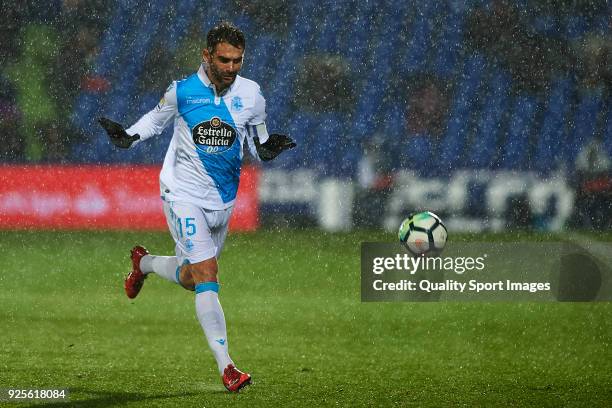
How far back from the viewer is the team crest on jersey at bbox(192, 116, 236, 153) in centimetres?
560

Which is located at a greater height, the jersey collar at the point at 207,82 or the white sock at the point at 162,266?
A: the jersey collar at the point at 207,82

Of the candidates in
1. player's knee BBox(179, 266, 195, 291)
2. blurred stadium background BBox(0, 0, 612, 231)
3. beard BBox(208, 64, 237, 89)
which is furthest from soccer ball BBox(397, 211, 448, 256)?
blurred stadium background BBox(0, 0, 612, 231)

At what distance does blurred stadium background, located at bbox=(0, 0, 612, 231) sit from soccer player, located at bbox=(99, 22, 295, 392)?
7607 millimetres

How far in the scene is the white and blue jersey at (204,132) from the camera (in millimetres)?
5609

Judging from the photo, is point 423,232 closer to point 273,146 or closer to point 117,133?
point 273,146

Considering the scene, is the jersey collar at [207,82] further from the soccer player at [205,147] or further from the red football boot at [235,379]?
the red football boot at [235,379]

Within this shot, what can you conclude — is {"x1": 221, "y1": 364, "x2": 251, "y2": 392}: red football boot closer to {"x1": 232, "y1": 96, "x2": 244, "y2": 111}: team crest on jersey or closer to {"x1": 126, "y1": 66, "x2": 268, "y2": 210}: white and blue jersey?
{"x1": 126, "y1": 66, "x2": 268, "y2": 210}: white and blue jersey

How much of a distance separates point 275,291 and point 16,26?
35.4ft

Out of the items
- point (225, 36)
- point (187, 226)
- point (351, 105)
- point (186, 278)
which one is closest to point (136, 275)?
point (186, 278)

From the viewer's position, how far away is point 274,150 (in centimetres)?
573

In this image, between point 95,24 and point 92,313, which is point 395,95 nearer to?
point 95,24

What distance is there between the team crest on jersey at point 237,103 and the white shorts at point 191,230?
548 millimetres

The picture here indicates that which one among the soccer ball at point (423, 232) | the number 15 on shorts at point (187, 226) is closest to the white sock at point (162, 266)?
the number 15 on shorts at point (187, 226)

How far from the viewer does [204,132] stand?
5.60 meters
